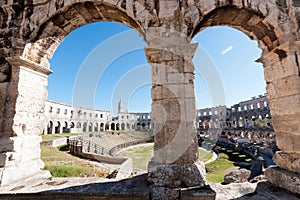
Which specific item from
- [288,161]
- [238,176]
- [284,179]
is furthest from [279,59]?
[238,176]

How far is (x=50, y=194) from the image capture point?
2457 mm

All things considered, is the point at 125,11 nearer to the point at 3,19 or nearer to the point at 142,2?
the point at 142,2

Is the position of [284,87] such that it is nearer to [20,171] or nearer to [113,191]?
[113,191]

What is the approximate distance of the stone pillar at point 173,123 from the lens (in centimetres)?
241

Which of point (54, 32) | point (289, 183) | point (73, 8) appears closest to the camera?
point (289, 183)

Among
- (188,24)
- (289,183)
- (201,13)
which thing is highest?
(201,13)

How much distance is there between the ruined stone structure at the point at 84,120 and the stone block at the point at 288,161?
1366 inches

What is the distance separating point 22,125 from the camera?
3121mm

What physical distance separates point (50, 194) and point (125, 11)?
332 centimetres

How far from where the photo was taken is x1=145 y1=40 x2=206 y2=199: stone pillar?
2.41 metres

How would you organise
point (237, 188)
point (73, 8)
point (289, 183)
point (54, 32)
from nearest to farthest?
1. point (289, 183)
2. point (237, 188)
3. point (73, 8)
4. point (54, 32)

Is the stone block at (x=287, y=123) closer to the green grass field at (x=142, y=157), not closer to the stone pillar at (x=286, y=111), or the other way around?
the stone pillar at (x=286, y=111)

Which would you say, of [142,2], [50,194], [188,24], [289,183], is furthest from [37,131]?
[289,183]

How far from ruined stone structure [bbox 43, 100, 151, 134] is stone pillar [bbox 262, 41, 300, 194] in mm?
34694
